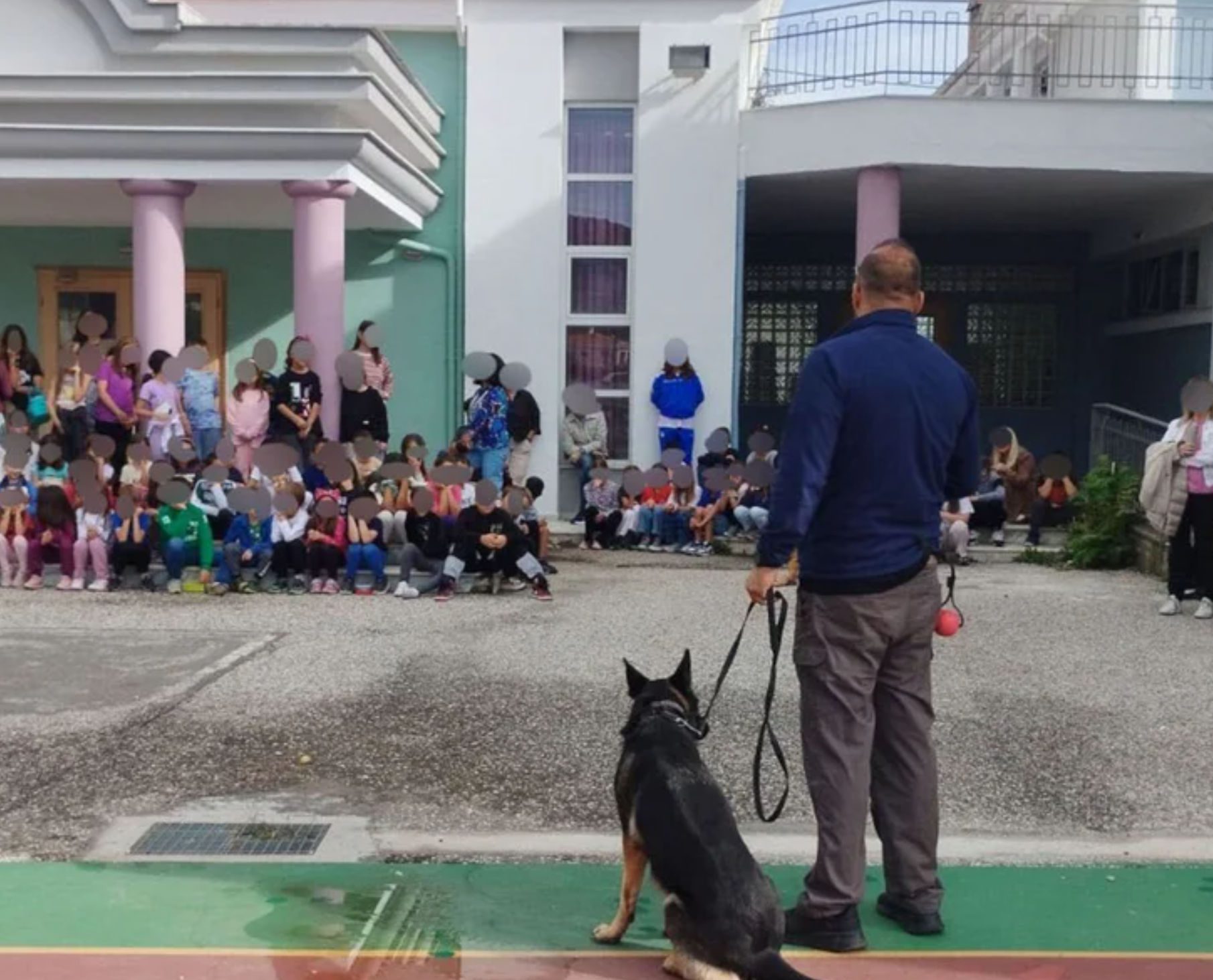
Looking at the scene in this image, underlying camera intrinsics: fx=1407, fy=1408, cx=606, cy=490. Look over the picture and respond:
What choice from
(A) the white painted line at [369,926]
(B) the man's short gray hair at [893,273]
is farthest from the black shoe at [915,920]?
(B) the man's short gray hair at [893,273]

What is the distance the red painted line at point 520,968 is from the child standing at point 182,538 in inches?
276

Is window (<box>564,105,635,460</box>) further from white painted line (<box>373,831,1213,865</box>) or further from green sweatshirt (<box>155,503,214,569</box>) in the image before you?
white painted line (<box>373,831,1213,865</box>)

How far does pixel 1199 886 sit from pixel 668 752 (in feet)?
6.98

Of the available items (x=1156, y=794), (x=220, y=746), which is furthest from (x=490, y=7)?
(x=1156, y=794)

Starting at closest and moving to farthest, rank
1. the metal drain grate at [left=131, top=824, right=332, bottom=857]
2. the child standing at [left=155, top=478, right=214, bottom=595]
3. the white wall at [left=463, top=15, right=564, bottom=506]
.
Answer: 1. the metal drain grate at [left=131, top=824, right=332, bottom=857]
2. the child standing at [left=155, top=478, right=214, bottom=595]
3. the white wall at [left=463, top=15, right=564, bottom=506]

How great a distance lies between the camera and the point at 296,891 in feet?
15.9

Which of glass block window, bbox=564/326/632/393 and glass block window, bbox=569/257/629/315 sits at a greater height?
glass block window, bbox=569/257/629/315

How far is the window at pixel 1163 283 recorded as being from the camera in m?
16.3

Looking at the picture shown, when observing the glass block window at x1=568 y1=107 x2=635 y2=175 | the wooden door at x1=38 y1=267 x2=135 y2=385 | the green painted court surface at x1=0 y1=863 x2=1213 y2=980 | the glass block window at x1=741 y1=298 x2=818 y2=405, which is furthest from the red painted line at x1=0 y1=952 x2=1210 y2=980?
the glass block window at x1=741 y1=298 x2=818 y2=405

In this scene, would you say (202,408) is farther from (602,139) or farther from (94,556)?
(602,139)

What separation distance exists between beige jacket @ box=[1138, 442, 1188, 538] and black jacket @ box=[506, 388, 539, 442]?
5.72 meters

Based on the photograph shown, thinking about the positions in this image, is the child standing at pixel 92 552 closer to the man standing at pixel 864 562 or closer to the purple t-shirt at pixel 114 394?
the purple t-shirt at pixel 114 394

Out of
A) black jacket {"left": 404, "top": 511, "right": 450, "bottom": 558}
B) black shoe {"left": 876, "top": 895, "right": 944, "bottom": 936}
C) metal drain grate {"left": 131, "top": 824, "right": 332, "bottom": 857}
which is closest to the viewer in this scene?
black shoe {"left": 876, "top": 895, "right": 944, "bottom": 936}

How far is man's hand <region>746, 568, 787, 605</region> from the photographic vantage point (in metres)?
4.16
